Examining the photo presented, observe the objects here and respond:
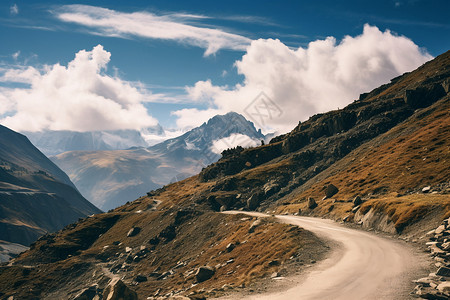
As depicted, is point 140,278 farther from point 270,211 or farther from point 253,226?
point 270,211

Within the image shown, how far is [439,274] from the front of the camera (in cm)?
3083

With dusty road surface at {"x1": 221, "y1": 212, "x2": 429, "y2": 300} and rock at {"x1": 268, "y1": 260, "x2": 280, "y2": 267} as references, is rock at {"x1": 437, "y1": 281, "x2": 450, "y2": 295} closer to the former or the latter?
dusty road surface at {"x1": 221, "y1": 212, "x2": 429, "y2": 300}

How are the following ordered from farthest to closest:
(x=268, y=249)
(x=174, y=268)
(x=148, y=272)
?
(x=148, y=272) < (x=174, y=268) < (x=268, y=249)

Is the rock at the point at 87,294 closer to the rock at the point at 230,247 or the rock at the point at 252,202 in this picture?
the rock at the point at 230,247

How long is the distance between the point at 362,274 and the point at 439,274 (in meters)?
6.95

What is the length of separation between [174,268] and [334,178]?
68333 millimetres

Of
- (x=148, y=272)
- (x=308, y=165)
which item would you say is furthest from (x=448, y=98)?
(x=148, y=272)

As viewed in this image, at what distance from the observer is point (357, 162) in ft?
401

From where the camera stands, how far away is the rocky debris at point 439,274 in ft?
88.0

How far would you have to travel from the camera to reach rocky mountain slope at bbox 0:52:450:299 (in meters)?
51.1

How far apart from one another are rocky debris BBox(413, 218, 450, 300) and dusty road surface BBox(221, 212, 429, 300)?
1.15 m

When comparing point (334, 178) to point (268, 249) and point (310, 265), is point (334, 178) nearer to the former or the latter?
point (268, 249)

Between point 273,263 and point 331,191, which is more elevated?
point 331,191

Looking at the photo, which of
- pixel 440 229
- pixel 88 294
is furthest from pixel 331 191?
pixel 88 294
